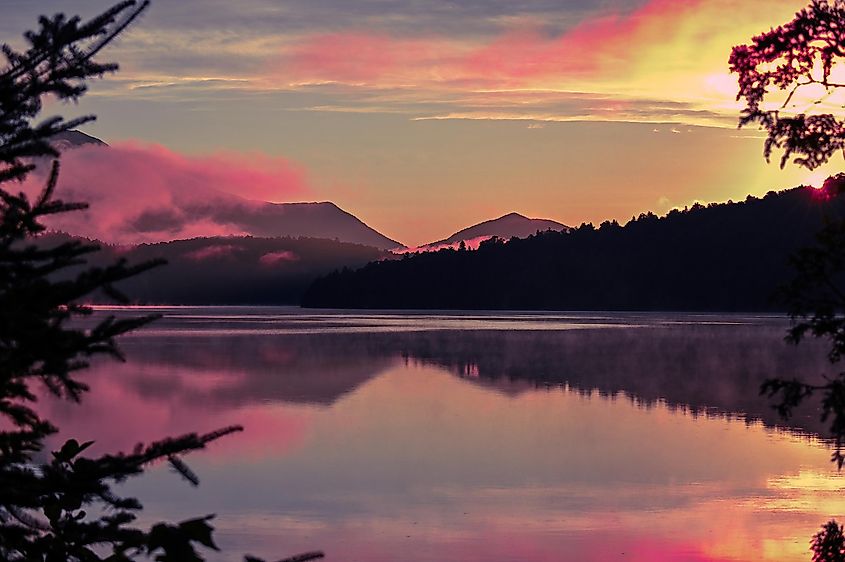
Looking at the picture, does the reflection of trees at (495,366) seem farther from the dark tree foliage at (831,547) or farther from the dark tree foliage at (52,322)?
the dark tree foliage at (52,322)

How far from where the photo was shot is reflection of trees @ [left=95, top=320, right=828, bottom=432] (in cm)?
4984

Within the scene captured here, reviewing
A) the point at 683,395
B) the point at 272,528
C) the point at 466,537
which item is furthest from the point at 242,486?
the point at 683,395

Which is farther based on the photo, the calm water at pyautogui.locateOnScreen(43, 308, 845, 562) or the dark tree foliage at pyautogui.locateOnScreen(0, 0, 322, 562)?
the calm water at pyautogui.locateOnScreen(43, 308, 845, 562)

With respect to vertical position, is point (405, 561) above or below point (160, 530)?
below

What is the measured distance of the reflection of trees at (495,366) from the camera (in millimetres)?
49844

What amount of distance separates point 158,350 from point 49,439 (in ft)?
184

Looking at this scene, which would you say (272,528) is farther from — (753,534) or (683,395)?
(683,395)

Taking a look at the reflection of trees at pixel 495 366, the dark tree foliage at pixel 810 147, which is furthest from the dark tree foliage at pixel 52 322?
the reflection of trees at pixel 495 366

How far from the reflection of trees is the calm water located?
0.34m

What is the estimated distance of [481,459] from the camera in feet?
97.8

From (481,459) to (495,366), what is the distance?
3848 centimetres

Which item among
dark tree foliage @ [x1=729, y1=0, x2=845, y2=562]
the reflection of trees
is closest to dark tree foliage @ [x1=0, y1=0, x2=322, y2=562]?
dark tree foliage @ [x1=729, y1=0, x2=845, y2=562]

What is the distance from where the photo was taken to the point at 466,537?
1919cm

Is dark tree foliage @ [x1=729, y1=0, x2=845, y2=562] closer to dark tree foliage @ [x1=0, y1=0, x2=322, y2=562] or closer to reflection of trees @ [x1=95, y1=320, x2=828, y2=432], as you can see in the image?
dark tree foliage @ [x1=0, y1=0, x2=322, y2=562]
